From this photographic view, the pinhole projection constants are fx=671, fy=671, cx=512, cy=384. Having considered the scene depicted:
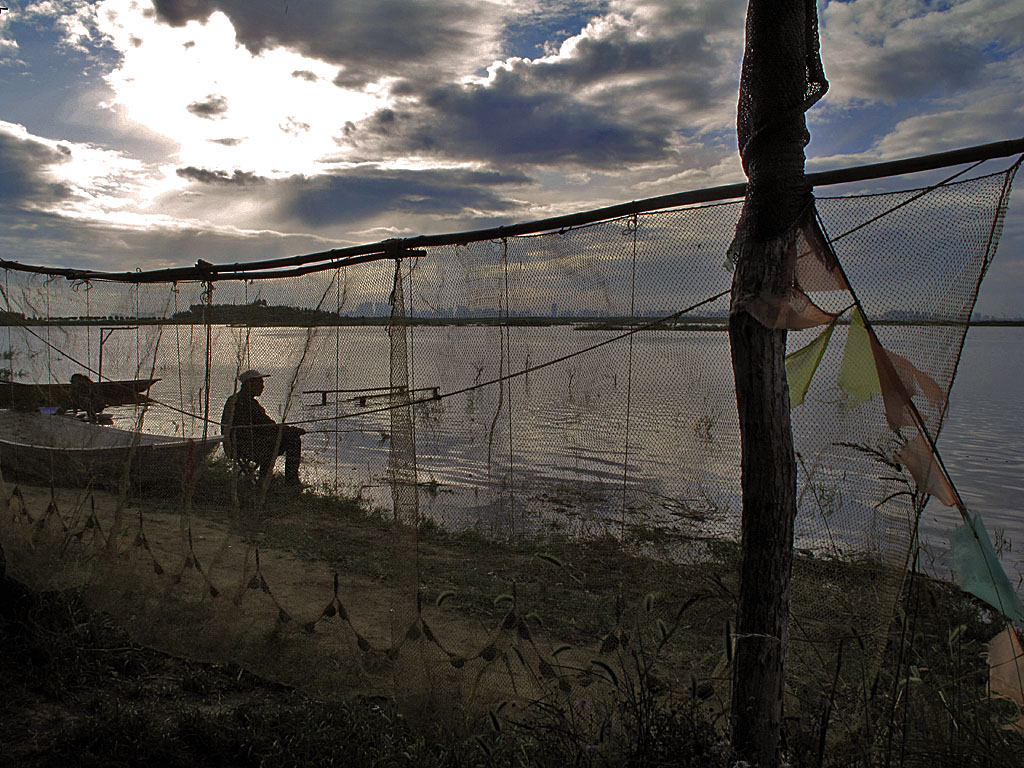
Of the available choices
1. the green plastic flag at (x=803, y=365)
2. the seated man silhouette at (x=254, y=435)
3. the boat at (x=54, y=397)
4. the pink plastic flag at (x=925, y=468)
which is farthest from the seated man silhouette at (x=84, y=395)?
the pink plastic flag at (x=925, y=468)

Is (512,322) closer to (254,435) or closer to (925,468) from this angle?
(925,468)

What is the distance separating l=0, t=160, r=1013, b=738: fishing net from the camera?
240 centimetres

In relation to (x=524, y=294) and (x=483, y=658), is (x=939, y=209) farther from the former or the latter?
(x=483, y=658)

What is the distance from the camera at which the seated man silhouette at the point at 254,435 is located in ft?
14.5

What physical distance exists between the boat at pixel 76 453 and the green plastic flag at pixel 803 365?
535 centimetres

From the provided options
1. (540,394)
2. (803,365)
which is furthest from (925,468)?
(540,394)

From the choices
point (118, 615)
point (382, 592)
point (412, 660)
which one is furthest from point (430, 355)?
point (118, 615)

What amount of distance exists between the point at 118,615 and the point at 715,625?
3.79 meters

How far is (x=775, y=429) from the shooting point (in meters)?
2.14

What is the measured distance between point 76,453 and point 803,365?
6517 millimetres

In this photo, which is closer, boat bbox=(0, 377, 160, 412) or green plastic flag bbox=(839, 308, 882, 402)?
green plastic flag bbox=(839, 308, 882, 402)

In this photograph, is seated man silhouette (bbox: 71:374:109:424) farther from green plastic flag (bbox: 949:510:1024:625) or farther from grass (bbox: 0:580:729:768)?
green plastic flag (bbox: 949:510:1024:625)

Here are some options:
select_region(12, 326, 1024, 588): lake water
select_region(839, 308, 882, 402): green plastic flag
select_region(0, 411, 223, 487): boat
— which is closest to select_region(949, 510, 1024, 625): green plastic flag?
select_region(839, 308, 882, 402): green plastic flag

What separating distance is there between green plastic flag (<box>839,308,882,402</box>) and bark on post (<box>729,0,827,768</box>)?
417 mm
